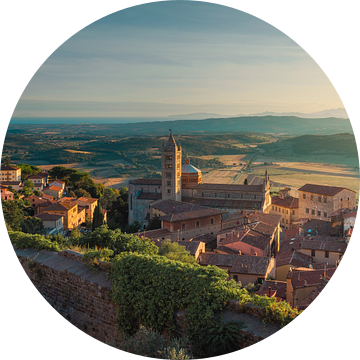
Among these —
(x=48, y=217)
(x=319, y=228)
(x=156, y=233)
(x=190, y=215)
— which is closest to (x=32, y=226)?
(x=48, y=217)

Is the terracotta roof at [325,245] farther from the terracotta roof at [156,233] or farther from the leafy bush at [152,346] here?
the leafy bush at [152,346]

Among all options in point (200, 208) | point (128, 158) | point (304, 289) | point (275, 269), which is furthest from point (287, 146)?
point (304, 289)

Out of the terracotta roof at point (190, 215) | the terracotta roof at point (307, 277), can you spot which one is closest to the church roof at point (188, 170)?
the terracotta roof at point (190, 215)

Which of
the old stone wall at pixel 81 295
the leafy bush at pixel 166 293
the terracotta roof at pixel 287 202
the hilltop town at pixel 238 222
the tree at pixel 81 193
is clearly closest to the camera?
the leafy bush at pixel 166 293

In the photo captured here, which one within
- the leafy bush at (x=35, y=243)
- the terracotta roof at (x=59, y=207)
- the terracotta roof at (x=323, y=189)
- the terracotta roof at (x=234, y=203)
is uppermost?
the leafy bush at (x=35, y=243)

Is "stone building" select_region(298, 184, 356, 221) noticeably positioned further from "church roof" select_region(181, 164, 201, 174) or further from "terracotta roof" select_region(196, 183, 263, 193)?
"church roof" select_region(181, 164, 201, 174)

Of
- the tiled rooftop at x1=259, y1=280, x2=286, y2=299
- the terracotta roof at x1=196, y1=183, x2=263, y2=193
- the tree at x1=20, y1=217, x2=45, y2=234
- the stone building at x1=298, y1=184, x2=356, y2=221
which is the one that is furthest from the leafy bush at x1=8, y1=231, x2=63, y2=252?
the terracotta roof at x1=196, y1=183, x2=263, y2=193

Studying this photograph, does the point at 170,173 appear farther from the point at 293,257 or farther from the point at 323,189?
the point at 293,257
